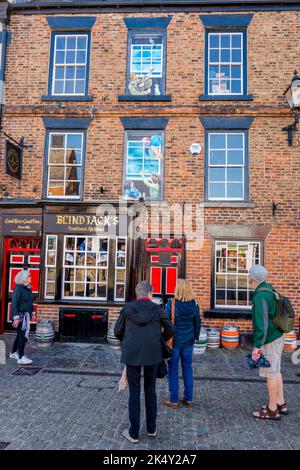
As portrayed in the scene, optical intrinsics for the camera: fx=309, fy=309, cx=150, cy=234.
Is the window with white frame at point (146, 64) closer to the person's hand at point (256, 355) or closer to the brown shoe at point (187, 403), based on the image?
the person's hand at point (256, 355)

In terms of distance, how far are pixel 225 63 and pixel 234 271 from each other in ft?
19.8

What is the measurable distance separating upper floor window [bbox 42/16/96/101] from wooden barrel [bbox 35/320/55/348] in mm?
6632

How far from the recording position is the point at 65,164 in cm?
897

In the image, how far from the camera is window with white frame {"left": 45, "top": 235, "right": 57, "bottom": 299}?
8.74 m

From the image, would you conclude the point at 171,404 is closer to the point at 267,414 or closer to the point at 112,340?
the point at 267,414

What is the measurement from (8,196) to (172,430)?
7.47 m

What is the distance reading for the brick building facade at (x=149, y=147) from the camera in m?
8.45

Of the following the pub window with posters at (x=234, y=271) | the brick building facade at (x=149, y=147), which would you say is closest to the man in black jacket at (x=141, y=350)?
the brick building facade at (x=149, y=147)

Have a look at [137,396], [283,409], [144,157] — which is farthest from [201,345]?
[144,157]

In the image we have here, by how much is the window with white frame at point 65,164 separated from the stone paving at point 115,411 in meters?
4.58

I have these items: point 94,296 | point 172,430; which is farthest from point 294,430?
point 94,296

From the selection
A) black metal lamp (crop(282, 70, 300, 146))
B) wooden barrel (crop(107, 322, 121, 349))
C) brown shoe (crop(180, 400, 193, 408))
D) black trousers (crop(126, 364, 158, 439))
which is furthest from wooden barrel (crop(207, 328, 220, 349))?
black metal lamp (crop(282, 70, 300, 146))

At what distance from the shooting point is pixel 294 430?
13.2 ft
